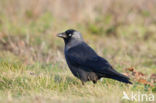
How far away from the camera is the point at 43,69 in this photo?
21.9 ft

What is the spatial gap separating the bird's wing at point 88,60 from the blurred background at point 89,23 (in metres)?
3.01

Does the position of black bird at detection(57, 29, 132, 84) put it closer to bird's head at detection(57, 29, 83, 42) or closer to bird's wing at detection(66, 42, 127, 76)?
bird's wing at detection(66, 42, 127, 76)

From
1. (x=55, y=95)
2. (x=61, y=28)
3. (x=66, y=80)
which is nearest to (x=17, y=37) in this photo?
(x=61, y=28)

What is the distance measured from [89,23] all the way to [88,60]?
19.3ft

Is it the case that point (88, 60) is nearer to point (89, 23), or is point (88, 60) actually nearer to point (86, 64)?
point (86, 64)

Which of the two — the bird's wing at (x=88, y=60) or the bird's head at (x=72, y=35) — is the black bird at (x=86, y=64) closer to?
the bird's wing at (x=88, y=60)

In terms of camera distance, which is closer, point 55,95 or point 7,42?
point 55,95

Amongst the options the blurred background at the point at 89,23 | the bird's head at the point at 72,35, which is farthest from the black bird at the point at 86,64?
the blurred background at the point at 89,23

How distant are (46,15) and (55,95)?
666cm

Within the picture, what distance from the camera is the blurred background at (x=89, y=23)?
963 centimetres

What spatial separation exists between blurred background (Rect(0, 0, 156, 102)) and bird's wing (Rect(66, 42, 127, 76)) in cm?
301

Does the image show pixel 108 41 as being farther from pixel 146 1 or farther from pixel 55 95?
pixel 55 95

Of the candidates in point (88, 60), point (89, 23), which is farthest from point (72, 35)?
point (89, 23)

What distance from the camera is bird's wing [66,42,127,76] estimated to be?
5.37 m
